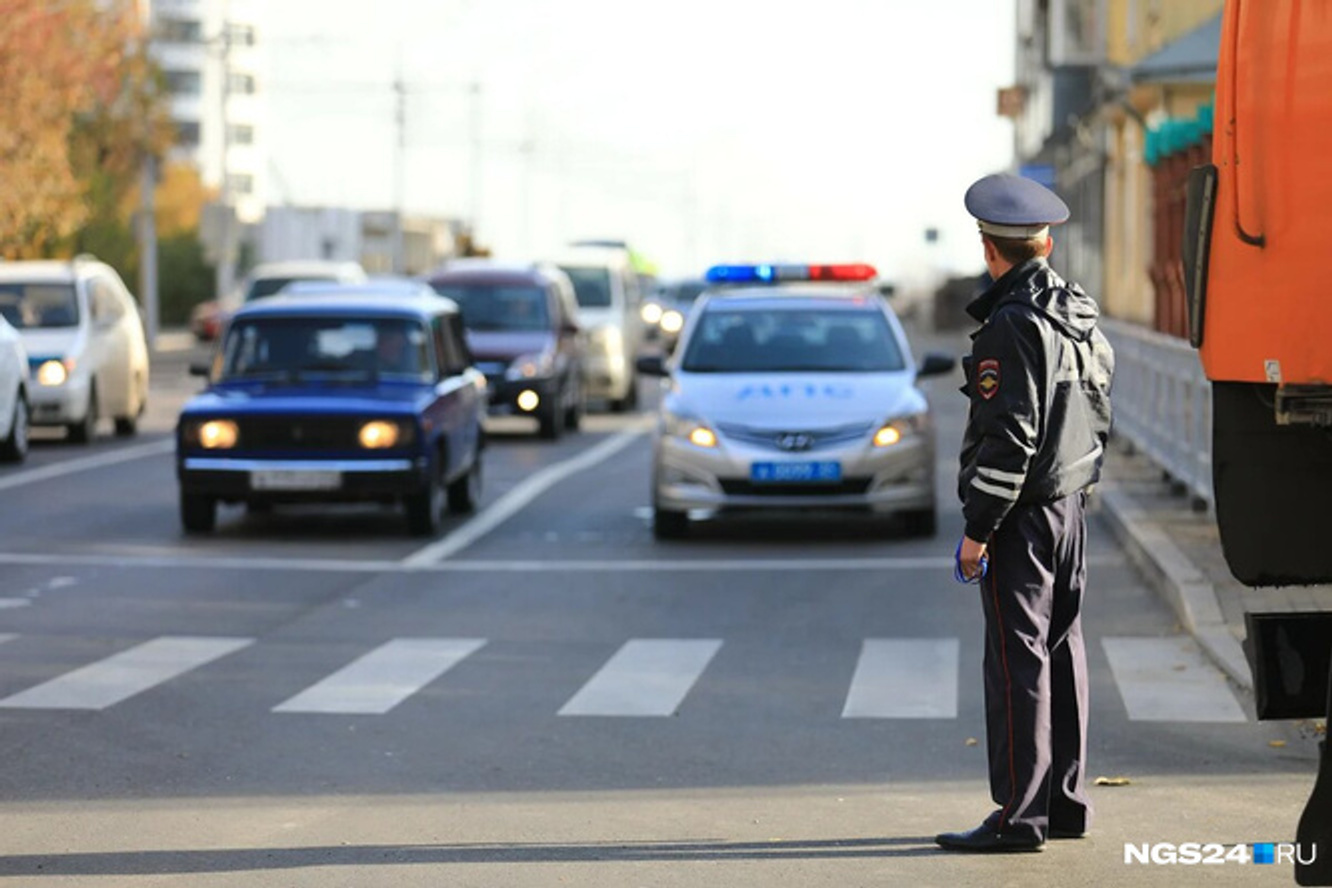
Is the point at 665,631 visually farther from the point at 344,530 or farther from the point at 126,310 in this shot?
the point at 126,310

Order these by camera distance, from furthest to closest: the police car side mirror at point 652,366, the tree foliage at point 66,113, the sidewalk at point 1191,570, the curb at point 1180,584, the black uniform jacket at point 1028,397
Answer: the tree foliage at point 66,113 < the police car side mirror at point 652,366 < the sidewalk at point 1191,570 < the curb at point 1180,584 < the black uniform jacket at point 1028,397

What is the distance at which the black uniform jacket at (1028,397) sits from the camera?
299 inches

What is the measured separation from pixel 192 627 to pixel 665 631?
2.23 m

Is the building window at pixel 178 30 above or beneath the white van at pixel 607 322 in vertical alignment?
above

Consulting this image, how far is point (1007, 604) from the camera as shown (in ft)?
25.3

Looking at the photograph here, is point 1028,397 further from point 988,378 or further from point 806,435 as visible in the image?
point 806,435

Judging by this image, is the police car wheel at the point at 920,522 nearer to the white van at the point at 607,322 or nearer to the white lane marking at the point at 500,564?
the white lane marking at the point at 500,564

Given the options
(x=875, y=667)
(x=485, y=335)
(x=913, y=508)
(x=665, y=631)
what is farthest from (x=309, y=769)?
(x=485, y=335)

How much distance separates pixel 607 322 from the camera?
37.9 metres

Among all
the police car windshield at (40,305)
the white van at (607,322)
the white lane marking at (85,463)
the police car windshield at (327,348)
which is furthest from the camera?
the white van at (607,322)

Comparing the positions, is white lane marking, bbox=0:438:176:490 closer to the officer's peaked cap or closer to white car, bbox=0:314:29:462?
white car, bbox=0:314:29:462

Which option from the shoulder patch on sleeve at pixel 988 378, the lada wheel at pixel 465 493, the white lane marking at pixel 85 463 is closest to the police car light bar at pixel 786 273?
the lada wheel at pixel 465 493

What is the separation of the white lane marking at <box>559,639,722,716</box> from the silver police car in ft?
15.8

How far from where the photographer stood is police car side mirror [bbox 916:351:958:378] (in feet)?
61.7
